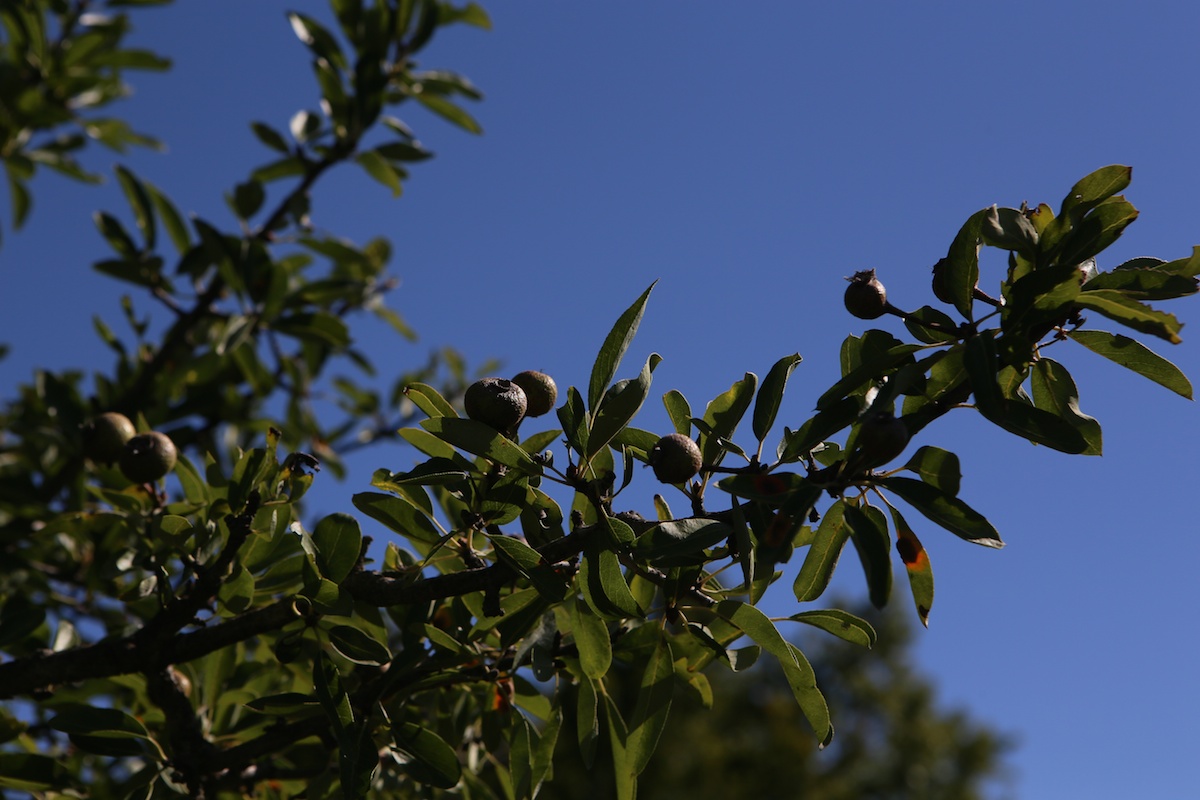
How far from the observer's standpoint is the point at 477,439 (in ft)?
4.50

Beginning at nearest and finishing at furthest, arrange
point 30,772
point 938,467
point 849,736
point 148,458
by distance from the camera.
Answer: point 938,467, point 30,772, point 148,458, point 849,736

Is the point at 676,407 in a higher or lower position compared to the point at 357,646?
higher

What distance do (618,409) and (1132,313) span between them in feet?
2.21

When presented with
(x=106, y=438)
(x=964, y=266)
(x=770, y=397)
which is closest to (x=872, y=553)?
(x=770, y=397)

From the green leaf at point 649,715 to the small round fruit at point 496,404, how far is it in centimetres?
46

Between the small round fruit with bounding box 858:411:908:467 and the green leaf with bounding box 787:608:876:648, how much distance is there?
413mm

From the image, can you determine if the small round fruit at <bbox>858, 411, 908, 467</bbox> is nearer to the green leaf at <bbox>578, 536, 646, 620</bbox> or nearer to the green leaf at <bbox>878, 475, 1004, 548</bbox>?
the green leaf at <bbox>878, 475, 1004, 548</bbox>

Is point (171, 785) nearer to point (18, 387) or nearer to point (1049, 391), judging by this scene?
point (1049, 391)

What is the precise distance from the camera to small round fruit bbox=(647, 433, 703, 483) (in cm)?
142

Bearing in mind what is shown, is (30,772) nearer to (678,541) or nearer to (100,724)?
(100,724)


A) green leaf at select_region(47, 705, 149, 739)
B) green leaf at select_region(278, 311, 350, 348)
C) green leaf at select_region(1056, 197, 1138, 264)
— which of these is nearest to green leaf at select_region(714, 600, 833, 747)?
green leaf at select_region(1056, 197, 1138, 264)

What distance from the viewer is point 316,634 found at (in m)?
1.69

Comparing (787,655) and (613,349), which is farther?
(787,655)

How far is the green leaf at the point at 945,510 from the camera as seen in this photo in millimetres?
1283
